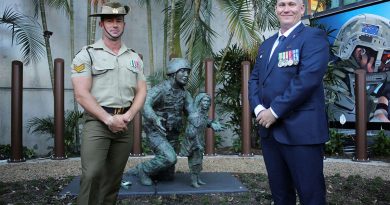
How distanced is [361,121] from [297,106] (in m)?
4.72

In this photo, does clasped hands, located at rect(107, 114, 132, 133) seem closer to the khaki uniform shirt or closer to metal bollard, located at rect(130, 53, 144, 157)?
the khaki uniform shirt

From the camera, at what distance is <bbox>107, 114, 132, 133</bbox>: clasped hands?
8.58 ft

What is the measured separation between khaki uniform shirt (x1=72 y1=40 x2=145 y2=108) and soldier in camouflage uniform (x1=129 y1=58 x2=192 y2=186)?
1148mm

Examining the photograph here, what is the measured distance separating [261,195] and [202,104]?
3.77 ft

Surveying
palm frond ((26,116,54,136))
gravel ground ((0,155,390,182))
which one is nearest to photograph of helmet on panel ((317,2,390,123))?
gravel ground ((0,155,390,182))

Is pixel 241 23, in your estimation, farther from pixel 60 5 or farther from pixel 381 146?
pixel 60 5

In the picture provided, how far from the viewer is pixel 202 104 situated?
4113 millimetres

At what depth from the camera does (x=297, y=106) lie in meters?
2.22

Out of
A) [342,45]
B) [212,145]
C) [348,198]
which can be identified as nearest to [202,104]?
[348,198]

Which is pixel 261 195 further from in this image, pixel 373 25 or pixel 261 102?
pixel 373 25

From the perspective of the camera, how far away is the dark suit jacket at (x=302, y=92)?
7.14 feet

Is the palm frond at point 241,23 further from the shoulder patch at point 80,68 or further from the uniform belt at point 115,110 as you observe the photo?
the shoulder patch at point 80,68

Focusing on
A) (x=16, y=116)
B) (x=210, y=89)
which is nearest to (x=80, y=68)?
(x=16, y=116)

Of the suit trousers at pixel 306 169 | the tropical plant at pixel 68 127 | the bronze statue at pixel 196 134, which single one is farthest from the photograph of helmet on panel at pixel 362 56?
the suit trousers at pixel 306 169
